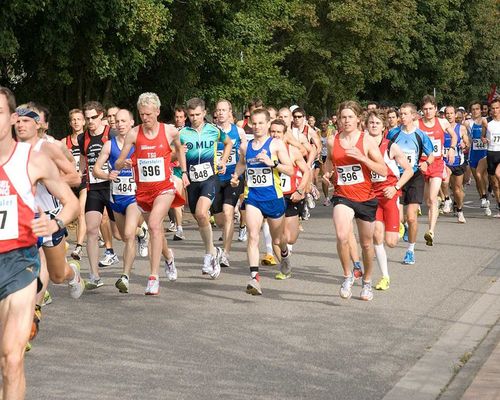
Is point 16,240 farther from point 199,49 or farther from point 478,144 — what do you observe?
point 199,49

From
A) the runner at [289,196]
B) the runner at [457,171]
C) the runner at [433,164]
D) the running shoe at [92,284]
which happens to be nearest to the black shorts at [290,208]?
the runner at [289,196]

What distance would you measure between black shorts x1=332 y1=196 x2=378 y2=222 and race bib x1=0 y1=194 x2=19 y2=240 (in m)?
5.79

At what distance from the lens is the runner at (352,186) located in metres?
11.3

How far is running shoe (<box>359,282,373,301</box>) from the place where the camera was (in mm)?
11352

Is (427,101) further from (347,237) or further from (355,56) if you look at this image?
(355,56)

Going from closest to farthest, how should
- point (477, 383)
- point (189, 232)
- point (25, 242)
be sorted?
point (25, 242), point (477, 383), point (189, 232)

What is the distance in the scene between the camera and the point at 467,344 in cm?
901

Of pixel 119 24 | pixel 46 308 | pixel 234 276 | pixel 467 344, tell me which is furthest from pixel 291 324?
pixel 119 24

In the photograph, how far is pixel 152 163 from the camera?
38.7 feet

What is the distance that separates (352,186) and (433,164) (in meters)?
5.28

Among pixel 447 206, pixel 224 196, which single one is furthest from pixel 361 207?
pixel 447 206

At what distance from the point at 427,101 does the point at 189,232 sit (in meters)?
4.27

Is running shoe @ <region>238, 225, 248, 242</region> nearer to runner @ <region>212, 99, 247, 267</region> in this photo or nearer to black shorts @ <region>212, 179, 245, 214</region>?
runner @ <region>212, 99, 247, 267</region>

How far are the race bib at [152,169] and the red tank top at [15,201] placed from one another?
229 inches
